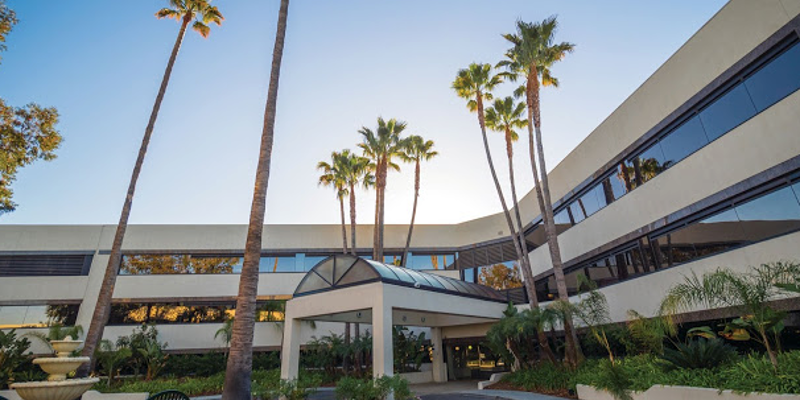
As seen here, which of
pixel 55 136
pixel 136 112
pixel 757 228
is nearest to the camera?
pixel 757 228

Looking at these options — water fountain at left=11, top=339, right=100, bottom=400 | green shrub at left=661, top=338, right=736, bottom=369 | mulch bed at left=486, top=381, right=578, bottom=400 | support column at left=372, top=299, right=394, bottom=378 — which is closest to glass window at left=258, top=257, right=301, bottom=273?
mulch bed at left=486, top=381, right=578, bottom=400

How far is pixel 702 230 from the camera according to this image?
42.0 ft

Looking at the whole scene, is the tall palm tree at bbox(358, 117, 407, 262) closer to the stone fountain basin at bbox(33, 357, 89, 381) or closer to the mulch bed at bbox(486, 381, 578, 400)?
the mulch bed at bbox(486, 381, 578, 400)

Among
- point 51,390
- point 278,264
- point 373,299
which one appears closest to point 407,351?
point 278,264

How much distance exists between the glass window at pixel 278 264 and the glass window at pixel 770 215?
75.3 ft

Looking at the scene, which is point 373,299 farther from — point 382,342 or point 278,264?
point 278,264

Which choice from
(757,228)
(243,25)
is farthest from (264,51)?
(757,228)

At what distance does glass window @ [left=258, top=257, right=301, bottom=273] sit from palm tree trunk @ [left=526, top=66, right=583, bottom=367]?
16459 mm

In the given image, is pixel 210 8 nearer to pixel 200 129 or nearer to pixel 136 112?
pixel 136 112

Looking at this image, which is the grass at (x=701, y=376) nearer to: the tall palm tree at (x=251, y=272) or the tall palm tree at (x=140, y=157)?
the tall palm tree at (x=251, y=272)

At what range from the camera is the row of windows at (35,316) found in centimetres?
2405

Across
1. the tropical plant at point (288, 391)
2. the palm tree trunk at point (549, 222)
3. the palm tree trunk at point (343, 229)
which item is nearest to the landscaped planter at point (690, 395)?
the palm tree trunk at point (549, 222)

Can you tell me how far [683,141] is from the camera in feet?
44.7

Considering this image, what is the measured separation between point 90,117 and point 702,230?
20696 millimetres
